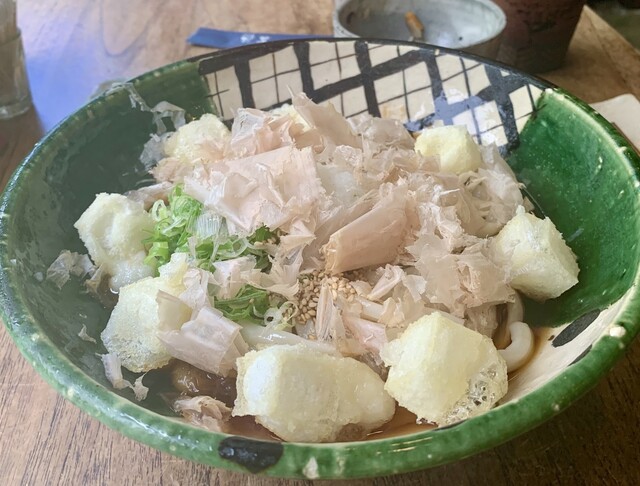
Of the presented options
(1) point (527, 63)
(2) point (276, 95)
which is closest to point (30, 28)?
(2) point (276, 95)

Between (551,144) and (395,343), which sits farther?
(551,144)

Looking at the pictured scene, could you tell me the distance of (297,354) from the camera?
65cm

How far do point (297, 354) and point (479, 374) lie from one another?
0.20m

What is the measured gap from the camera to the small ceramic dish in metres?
1.44

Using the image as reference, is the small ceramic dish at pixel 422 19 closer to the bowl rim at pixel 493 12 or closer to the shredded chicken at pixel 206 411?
the bowl rim at pixel 493 12

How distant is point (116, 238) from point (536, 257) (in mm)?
584

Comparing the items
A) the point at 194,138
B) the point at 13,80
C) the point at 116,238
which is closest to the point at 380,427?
the point at 116,238

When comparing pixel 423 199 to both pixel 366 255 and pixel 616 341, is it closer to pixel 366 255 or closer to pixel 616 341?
pixel 366 255

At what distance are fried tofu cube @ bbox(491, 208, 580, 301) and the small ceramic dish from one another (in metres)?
0.73

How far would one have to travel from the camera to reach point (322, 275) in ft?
2.71

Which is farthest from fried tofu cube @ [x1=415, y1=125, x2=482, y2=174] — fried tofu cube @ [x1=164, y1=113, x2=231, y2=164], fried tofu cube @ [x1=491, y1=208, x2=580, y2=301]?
fried tofu cube @ [x1=164, y1=113, x2=231, y2=164]

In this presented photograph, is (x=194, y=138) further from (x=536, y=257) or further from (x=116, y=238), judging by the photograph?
(x=536, y=257)

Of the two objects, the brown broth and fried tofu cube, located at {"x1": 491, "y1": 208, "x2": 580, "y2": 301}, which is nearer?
the brown broth

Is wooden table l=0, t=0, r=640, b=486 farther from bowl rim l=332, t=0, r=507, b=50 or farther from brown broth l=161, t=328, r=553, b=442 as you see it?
bowl rim l=332, t=0, r=507, b=50
